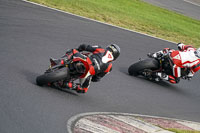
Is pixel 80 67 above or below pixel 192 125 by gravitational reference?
above

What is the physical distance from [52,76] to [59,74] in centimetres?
16

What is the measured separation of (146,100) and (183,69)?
7.22 feet

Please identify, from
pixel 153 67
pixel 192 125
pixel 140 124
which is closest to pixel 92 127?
pixel 140 124

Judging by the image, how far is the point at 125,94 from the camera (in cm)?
1040

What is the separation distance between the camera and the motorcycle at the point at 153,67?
11922 millimetres

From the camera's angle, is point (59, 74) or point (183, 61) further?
point (183, 61)

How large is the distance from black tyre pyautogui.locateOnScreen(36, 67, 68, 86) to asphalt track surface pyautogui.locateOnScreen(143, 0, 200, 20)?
62.0ft

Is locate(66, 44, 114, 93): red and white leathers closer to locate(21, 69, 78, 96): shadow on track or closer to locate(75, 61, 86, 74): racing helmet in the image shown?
locate(75, 61, 86, 74): racing helmet

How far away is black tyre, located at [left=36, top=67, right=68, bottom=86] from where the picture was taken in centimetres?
822

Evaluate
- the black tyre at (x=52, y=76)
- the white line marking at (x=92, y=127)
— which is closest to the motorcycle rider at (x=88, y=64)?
the black tyre at (x=52, y=76)

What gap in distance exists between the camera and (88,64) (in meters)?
8.49

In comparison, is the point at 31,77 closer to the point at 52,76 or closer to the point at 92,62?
the point at 52,76

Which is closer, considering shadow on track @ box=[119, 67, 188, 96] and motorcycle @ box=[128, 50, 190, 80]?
motorcycle @ box=[128, 50, 190, 80]

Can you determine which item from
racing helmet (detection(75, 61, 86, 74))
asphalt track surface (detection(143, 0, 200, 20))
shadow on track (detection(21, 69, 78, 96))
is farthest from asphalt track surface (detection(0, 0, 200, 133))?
asphalt track surface (detection(143, 0, 200, 20))
